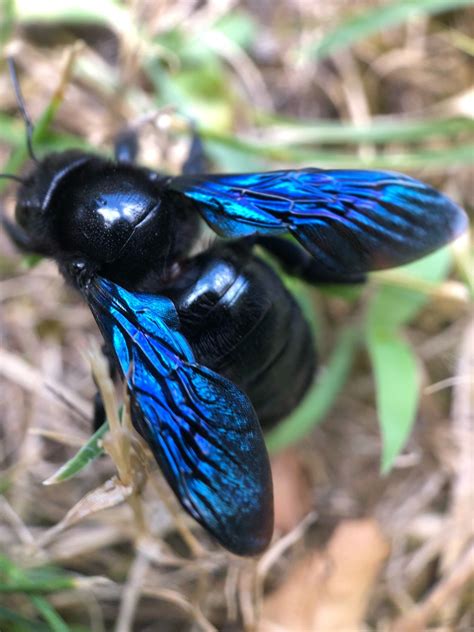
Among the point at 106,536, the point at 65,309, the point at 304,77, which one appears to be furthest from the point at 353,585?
the point at 304,77

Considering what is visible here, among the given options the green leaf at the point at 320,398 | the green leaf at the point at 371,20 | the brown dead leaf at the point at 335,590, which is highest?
the green leaf at the point at 371,20

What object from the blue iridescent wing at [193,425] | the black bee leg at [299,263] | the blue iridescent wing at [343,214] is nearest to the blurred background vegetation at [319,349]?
the black bee leg at [299,263]

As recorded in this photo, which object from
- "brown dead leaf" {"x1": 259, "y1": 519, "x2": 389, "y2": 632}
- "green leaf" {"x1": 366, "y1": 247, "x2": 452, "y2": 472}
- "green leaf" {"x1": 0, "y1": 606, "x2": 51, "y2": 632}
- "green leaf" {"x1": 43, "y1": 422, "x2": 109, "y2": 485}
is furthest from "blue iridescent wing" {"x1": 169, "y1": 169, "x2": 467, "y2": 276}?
"green leaf" {"x1": 0, "y1": 606, "x2": 51, "y2": 632}

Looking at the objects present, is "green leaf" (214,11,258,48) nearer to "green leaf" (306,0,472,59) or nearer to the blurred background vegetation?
the blurred background vegetation

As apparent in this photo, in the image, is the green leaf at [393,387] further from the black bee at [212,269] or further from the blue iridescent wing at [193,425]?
the blue iridescent wing at [193,425]

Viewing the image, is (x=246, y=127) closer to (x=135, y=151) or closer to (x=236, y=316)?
(x=135, y=151)

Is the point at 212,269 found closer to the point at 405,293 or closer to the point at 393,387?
the point at 393,387
